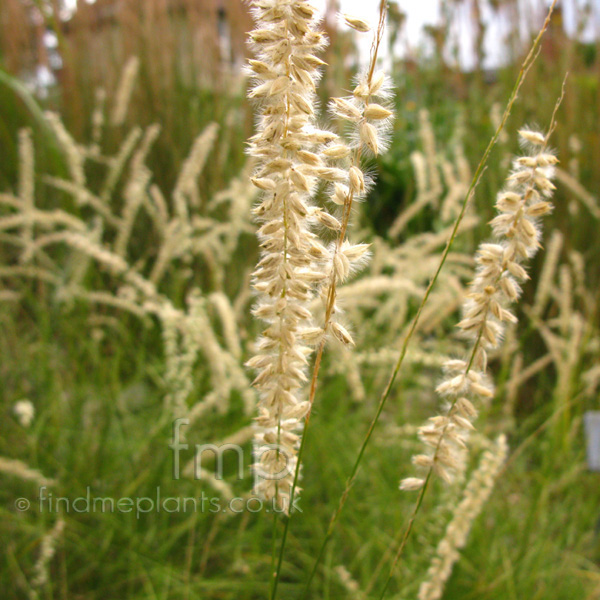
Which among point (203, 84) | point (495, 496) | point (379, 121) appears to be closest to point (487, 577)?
point (495, 496)

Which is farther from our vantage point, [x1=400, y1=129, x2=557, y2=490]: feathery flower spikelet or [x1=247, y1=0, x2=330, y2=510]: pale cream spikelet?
[x1=400, y1=129, x2=557, y2=490]: feathery flower spikelet

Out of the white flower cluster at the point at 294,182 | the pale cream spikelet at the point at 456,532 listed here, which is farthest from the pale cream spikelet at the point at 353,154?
the pale cream spikelet at the point at 456,532

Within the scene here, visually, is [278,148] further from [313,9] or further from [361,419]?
[361,419]

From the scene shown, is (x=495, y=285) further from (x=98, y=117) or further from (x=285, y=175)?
(x=98, y=117)

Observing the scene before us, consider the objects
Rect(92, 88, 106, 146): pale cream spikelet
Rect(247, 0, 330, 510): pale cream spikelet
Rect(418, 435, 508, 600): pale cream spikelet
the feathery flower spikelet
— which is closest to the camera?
Rect(247, 0, 330, 510): pale cream spikelet

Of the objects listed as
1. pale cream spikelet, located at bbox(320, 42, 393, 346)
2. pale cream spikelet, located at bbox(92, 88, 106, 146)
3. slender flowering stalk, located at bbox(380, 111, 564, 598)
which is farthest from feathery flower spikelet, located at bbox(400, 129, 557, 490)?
pale cream spikelet, located at bbox(92, 88, 106, 146)

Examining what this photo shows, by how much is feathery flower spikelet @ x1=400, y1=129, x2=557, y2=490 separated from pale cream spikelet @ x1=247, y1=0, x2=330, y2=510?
0.67ft

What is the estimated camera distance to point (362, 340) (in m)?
2.58

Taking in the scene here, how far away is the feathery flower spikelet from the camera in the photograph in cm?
70

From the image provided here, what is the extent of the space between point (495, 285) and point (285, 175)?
0.95 ft

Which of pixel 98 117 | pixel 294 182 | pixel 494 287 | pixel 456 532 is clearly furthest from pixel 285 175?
pixel 98 117

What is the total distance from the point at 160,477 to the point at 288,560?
437mm

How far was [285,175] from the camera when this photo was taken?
1.99 feet

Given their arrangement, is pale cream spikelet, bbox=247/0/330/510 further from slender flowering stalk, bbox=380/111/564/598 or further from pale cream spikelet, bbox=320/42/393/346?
slender flowering stalk, bbox=380/111/564/598
